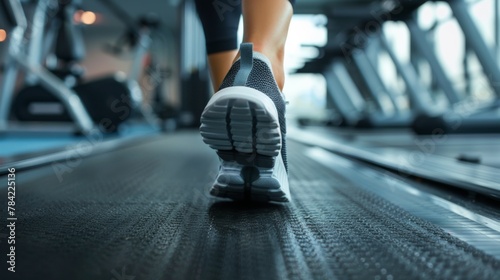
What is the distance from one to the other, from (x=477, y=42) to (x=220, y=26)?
2.56 m

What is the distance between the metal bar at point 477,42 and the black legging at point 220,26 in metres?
2.42

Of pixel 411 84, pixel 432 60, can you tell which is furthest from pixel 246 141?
pixel 411 84

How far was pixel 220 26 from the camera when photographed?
1023 millimetres

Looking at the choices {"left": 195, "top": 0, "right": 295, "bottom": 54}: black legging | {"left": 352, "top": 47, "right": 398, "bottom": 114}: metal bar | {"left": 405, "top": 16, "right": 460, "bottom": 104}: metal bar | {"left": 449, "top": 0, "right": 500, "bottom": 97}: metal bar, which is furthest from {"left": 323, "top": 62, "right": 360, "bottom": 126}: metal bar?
{"left": 195, "top": 0, "right": 295, "bottom": 54}: black legging

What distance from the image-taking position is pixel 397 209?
903 mm

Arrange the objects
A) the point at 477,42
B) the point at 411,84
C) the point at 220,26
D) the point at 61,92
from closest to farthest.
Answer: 1. the point at 220,26
2. the point at 477,42
3. the point at 61,92
4. the point at 411,84

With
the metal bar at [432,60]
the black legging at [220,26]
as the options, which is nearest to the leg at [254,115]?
the black legging at [220,26]

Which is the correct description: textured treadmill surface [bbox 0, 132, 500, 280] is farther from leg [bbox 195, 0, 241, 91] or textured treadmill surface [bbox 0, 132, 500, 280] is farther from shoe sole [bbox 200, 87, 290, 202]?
leg [bbox 195, 0, 241, 91]

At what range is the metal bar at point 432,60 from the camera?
144 inches

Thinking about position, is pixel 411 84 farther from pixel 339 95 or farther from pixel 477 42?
pixel 339 95

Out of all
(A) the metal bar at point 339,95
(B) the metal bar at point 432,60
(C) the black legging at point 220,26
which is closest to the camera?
(C) the black legging at point 220,26

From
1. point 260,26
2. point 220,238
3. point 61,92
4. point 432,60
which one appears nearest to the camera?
point 220,238

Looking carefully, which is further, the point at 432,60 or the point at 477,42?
the point at 432,60

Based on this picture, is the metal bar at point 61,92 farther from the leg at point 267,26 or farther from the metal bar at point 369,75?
the metal bar at point 369,75
